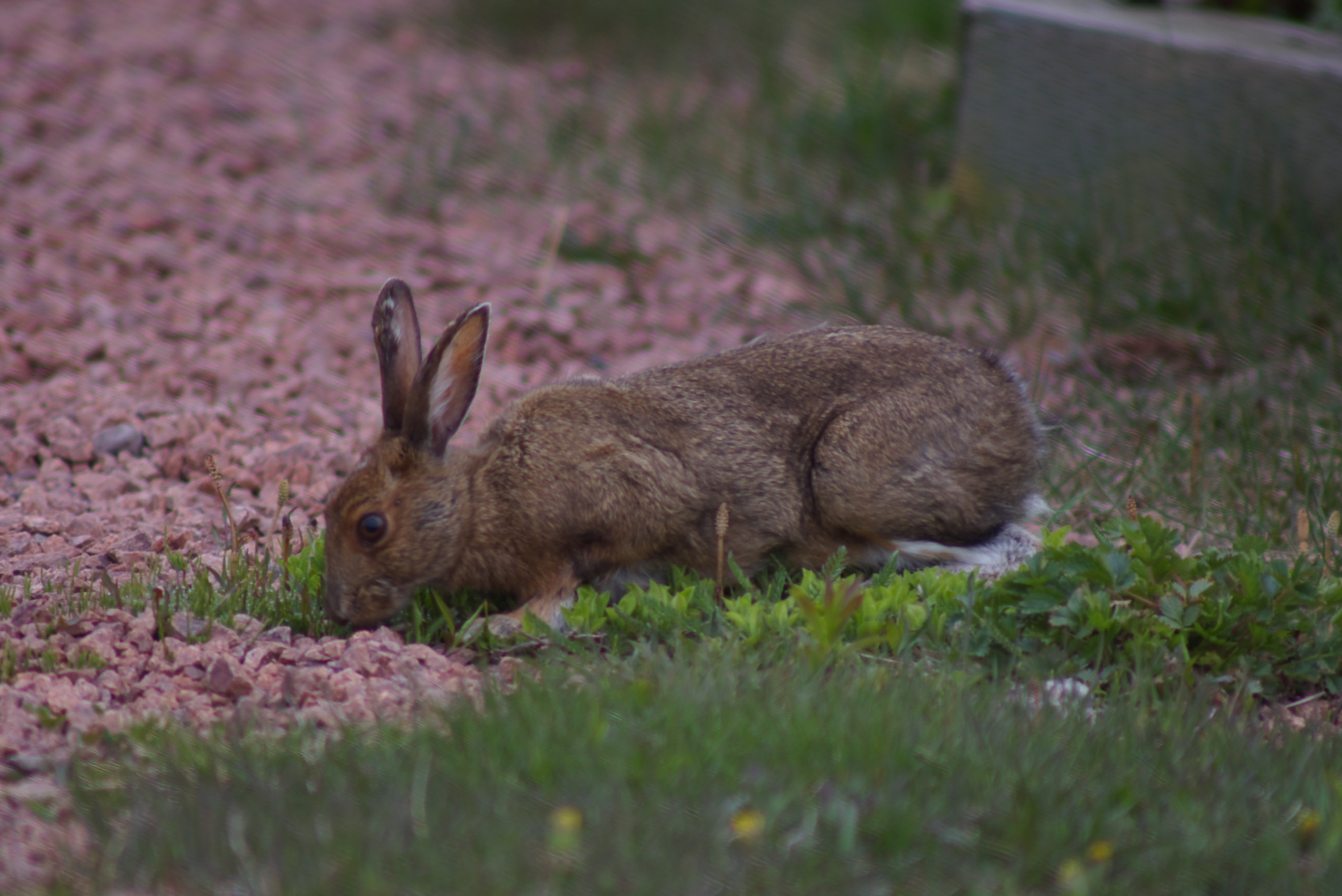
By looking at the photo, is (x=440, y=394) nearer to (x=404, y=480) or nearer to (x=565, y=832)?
(x=404, y=480)

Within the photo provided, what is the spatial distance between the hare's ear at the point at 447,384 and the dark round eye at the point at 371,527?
290 mm

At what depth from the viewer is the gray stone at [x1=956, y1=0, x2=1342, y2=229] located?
6.86m

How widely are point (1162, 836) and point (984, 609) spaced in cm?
133

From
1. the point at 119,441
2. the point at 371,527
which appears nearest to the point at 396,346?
the point at 371,527

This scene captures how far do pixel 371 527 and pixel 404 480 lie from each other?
21cm

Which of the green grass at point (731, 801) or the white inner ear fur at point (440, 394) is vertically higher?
the white inner ear fur at point (440, 394)

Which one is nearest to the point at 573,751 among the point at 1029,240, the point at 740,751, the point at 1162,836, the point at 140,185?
the point at 740,751

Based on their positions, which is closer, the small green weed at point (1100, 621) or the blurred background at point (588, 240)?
the small green weed at point (1100, 621)

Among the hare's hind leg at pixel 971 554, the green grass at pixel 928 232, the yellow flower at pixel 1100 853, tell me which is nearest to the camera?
the yellow flower at pixel 1100 853

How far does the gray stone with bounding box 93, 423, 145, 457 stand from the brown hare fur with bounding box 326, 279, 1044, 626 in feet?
5.29

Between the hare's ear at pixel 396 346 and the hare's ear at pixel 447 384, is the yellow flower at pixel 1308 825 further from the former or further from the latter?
the hare's ear at pixel 396 346

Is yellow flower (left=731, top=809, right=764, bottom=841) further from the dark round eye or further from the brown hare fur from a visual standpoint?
the dark round eye

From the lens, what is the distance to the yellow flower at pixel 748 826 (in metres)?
2.52

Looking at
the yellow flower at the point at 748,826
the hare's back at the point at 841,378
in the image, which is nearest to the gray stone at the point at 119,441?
the hare's back at the point at 841,378
